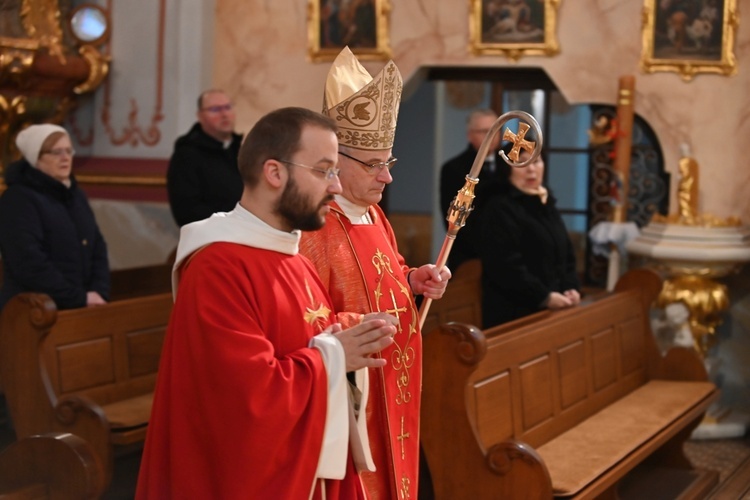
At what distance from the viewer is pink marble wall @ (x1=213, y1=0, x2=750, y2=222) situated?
7133mm

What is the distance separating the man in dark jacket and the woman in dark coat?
1.48 metres

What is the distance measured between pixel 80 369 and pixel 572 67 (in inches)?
162

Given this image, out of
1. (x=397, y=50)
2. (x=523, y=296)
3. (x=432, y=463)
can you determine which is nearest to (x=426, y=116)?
(x=397, y=50)

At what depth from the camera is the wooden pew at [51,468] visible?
2607 mm

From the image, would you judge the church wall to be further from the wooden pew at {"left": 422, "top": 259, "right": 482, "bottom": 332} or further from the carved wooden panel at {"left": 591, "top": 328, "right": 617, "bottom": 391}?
the carved wooden panel at {"left": 591, "top": 328, "right": 617, "bottom": 391}

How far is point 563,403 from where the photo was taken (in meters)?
4.96

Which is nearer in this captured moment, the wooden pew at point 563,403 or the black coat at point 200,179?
the wooden pew at point 563,403

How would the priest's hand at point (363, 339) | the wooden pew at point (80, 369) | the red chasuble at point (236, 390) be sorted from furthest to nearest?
1. the wooden pew at point (80, 369)
2. the priest's hand at point (363, 339)
3. the red chasuble at point (236, 390)

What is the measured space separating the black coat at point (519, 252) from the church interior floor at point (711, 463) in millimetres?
1362

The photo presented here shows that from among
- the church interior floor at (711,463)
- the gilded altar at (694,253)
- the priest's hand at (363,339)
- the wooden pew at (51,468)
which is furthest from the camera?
the gilded altar at (694,253)

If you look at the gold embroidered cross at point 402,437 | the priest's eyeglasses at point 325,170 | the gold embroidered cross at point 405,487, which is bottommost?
the gold embroidered cross at point 405,487

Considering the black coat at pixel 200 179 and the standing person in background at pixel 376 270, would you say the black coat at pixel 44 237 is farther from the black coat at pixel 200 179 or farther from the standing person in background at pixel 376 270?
the standing person in background at pixel 376 270

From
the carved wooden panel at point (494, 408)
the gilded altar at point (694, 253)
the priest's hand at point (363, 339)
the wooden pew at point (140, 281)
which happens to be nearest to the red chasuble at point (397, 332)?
the priest's hand at point (363, 339)

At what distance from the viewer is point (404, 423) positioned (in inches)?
119
